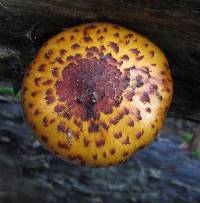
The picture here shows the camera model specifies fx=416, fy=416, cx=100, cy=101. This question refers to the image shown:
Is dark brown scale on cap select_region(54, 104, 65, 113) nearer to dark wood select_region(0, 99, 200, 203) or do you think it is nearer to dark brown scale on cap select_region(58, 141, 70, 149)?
dark brown scale on cap select_region(58, 141, 70, 149)

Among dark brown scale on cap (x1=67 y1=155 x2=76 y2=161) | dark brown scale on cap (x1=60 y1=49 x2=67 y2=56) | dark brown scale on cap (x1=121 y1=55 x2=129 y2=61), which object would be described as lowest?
dark brown scale on cap (x1=67 y1=155 x2=76 y2=161)

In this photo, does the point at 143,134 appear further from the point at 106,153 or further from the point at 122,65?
the point at 122,65

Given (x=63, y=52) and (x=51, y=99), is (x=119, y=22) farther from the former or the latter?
(x=51, y=99)

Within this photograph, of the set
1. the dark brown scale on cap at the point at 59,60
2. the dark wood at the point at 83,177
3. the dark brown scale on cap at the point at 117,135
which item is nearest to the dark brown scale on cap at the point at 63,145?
the dark brown scale on cap at the point at 117,135

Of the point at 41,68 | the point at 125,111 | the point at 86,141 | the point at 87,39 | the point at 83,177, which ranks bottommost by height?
the point at 83,177

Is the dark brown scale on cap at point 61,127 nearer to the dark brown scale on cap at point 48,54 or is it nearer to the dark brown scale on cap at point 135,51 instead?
the dark brown scale on cap at point 48,54

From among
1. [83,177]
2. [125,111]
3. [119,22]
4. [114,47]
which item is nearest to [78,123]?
[125,111]

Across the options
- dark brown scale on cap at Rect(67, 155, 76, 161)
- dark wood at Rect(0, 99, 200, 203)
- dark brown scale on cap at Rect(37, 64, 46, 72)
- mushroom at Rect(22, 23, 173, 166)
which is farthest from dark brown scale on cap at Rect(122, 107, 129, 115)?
dark wood at Rect(0, 99, 200, 203)
